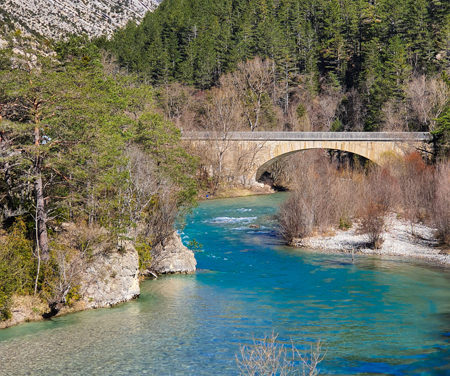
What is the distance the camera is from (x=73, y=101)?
1859 centimetres

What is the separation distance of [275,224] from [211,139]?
1996 cm

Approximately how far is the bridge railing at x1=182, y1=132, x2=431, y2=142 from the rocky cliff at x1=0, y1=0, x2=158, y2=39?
66.5m

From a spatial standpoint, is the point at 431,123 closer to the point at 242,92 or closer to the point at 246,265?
the point at 242,92

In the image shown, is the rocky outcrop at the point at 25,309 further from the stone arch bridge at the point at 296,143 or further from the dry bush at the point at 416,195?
the stone arch bridge at the point at 296,143

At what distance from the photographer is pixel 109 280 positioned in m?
18.9

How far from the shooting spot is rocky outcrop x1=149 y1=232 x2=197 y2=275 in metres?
23.1

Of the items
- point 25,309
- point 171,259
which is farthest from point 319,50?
point 25,309

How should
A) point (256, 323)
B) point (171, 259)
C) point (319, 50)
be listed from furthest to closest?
point (319, 50) → point (171, 259) → point (256, 323)

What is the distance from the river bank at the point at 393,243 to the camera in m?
26.1

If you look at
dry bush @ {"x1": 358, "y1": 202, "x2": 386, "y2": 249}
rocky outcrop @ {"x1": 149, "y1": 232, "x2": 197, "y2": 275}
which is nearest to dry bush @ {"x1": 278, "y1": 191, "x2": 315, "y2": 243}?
dry bush @ {"x1": 358, "y1": 202, "x2": 386, "y2": 249}

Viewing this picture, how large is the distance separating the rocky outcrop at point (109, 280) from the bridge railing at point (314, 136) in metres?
31.8

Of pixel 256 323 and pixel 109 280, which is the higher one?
pixel 109 280

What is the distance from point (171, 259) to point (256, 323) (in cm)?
737

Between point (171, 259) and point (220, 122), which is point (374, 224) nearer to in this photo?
point (171, 259)
